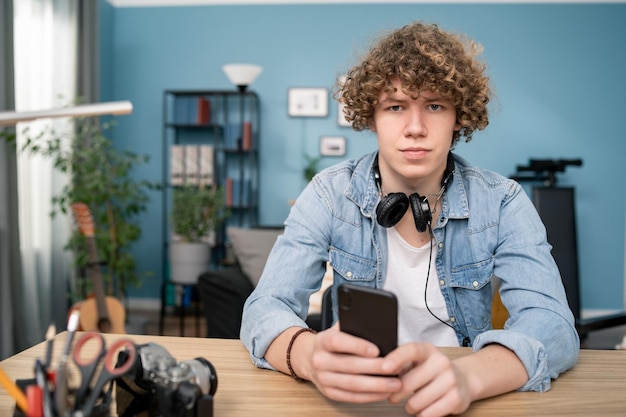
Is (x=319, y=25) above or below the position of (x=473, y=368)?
above

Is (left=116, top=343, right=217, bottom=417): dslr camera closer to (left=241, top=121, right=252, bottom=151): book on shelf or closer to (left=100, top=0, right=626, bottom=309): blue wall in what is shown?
(left=241, top=121, right=252, bottom=151): book on shelf

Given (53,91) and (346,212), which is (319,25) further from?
(346,212)

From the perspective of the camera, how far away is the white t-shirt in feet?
4.34

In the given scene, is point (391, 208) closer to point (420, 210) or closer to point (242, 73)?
point (420, 210)

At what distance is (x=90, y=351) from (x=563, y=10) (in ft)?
17.4

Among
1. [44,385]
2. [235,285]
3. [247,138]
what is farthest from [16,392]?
[247,138]

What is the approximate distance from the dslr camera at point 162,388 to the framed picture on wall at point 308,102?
15.6 ft

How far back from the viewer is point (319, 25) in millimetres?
5363

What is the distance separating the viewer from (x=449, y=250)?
1296mm

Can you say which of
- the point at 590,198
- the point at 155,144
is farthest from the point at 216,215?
the point at 590,198

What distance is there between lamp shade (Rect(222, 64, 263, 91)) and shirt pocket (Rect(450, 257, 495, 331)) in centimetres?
389

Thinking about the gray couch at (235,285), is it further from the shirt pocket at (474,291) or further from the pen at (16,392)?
the pen at (16,392)

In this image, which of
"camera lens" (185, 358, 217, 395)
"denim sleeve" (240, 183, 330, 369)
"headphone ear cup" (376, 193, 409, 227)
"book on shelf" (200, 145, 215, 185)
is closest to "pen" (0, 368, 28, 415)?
"camera lens" (185, 358, 217, 395)

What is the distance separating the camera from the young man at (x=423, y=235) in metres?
0.99
